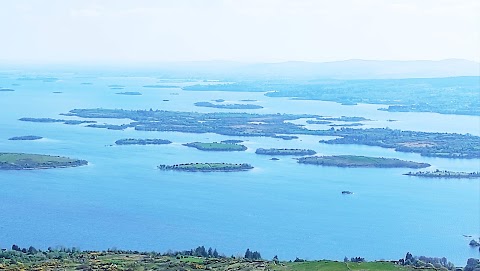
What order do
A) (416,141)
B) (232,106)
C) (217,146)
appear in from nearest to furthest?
(217,146) → (416,141) → (232,106)

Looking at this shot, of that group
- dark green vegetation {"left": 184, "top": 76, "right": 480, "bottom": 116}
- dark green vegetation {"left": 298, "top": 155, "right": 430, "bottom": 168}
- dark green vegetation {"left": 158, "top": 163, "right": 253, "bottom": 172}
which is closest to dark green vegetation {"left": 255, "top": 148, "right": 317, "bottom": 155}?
dark green vegetation {"left": 298, "top": 155, "right": 430, "bottom": 168}

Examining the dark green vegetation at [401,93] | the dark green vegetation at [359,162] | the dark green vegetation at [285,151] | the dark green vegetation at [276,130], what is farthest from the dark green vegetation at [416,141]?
the dark green vegetation at [401,93]

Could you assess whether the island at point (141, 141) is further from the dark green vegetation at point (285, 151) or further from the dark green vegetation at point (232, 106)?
the dark green vegetation at point (232, 106)

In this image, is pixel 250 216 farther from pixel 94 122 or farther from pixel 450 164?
pixel 94 122

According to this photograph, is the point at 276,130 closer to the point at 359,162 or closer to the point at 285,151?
the point at 285,151

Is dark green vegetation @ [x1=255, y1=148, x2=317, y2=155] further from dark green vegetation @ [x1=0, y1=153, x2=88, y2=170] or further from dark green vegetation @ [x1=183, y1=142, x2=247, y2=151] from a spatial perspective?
dark green vegetation @ [x1=0, y1=153, x2=88, y2=170]

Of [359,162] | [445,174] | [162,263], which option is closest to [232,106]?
[359,162]
